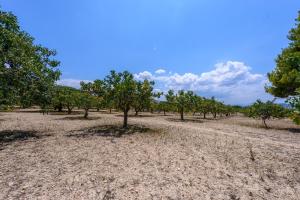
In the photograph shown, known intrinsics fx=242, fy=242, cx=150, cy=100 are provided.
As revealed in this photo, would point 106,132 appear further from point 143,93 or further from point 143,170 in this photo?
point 143,170

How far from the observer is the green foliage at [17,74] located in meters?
18.4

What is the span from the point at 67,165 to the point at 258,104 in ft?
119

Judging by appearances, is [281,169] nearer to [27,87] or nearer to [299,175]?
[299,175]

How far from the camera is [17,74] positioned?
18750 millimetres

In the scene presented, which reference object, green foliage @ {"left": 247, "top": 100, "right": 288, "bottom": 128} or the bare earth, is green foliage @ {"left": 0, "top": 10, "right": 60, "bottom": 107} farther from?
green foliage @ {"left": 247, "top": 100, "right": 288, "bottom": 128}

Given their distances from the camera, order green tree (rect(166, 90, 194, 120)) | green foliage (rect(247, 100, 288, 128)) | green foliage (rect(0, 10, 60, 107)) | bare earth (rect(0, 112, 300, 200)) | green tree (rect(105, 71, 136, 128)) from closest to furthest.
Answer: bare earth (rect(0, 112, 300, 200)) → green foliage (rect(0, 10, 60, 107)) → green tree (rect(105, 71, 136, 128)) → green foliage (rect(247, 100, 288, 128)) → green tree (rect(166, 90, 194, 120))

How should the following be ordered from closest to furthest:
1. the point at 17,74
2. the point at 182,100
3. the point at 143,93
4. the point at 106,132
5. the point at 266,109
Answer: the point at 17,74 < the point at 106,132 < the point at 143,93 < the point at 266,109 < the point at 182,100

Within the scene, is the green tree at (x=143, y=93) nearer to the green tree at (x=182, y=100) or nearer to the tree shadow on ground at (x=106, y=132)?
the tree shadow on ground at (x=106, y=132)

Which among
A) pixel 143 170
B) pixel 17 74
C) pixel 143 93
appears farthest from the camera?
pixel 143 93

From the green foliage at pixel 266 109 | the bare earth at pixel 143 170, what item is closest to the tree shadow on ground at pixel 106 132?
the bare earth at pixel 143 170

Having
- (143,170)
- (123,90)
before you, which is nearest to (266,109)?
(123,90)

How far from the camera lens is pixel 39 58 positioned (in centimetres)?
2355

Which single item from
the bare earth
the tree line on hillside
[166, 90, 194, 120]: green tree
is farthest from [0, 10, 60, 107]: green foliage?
[166, 90, 194, 120]: green tree

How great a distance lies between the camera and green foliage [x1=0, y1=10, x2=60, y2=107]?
18.4m
